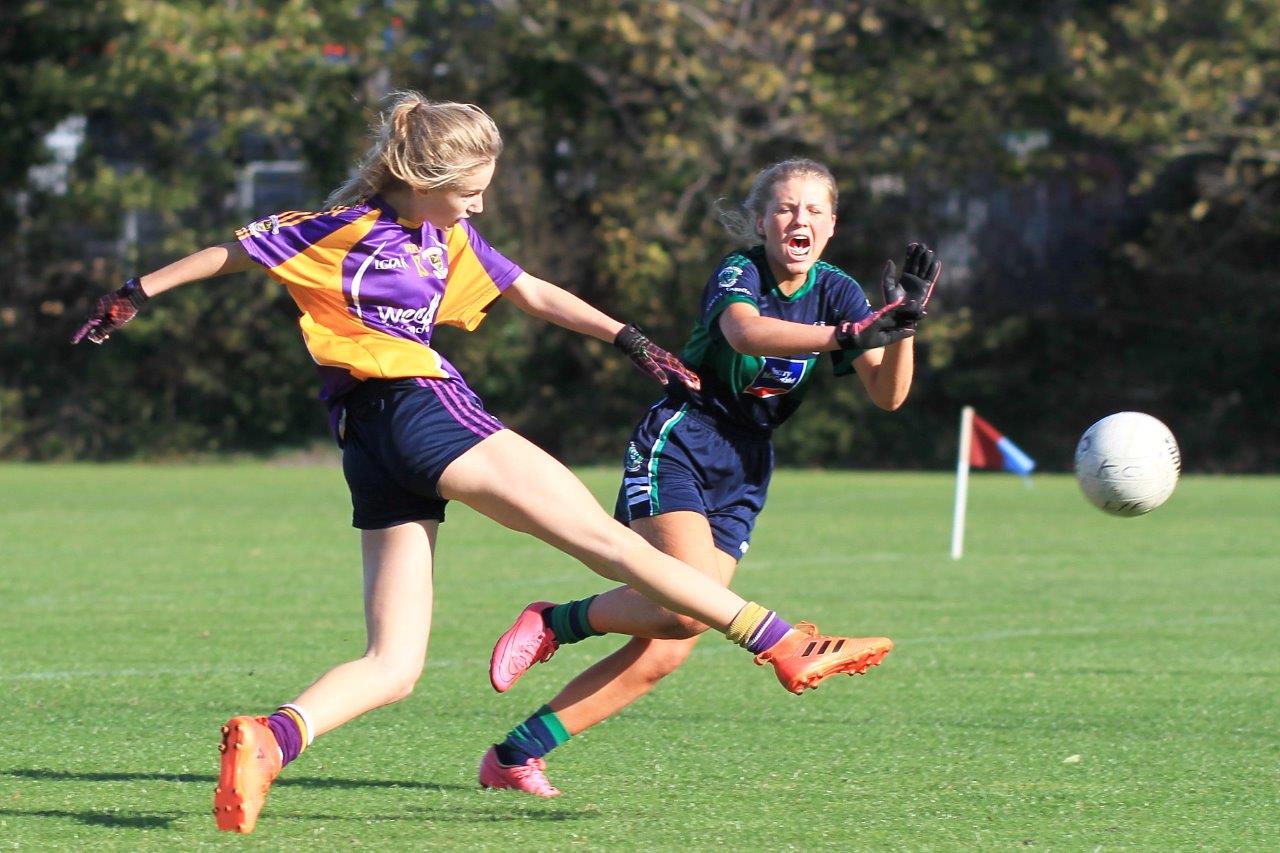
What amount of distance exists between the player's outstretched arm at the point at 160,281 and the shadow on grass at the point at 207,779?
4.33ft

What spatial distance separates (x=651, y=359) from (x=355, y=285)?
2.83ft

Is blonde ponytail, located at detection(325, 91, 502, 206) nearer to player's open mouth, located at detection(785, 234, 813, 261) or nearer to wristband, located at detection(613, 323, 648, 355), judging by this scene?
wristband, located at detection(613, 323, 648, 355)

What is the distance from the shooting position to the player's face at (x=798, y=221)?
17.3 feet

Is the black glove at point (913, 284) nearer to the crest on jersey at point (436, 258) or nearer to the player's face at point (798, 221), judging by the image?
the player's face at point (798, 221)

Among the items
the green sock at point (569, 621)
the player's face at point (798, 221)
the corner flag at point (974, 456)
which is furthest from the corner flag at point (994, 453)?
the green sock at point (569, 621)

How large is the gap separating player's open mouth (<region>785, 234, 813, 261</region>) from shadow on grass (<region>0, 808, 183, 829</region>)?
231 cm

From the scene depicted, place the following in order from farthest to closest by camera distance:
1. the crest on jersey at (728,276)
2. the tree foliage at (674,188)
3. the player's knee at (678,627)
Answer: the tree foliage at (674,188) < the crest on jersey at (728,276) < the player's knee at (678,627)

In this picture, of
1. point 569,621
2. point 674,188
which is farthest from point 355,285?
Answer: point 674,188

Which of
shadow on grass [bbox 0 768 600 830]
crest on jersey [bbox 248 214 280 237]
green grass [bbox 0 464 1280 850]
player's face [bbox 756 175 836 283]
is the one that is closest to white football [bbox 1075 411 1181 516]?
green grass [bbox 0 464 1280 850]

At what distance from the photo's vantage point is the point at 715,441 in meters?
5.44

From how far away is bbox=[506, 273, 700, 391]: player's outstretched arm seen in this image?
16.4 feet

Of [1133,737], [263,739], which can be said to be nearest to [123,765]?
[263,739]

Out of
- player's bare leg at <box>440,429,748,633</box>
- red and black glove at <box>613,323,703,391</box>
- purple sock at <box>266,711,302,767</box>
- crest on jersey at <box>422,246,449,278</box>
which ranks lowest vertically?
purple sock at <box>266,711,302,767</box>

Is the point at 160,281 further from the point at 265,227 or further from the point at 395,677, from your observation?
the point at 395,677
